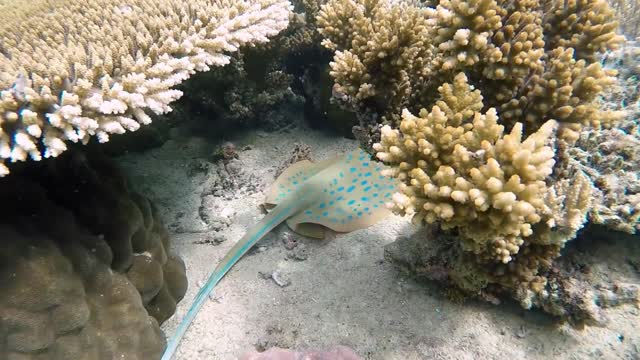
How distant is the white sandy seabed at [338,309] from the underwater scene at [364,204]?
0.02 m

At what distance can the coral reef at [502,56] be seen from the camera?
2.79 metres

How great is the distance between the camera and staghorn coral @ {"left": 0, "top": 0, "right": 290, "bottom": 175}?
7.57 ft

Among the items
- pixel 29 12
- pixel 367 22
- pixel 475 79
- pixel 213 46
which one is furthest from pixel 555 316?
pixel 29 12

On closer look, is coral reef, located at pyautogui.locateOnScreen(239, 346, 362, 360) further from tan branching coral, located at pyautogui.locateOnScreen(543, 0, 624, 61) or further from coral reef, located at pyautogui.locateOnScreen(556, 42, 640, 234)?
tan branching coral, located at pyautogui.locateOnScreen(543, 0, 624, 61)

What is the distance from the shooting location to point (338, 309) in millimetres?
3492

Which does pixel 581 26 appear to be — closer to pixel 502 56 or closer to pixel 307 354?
pixel 502 56

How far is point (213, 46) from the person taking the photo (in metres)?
3.21

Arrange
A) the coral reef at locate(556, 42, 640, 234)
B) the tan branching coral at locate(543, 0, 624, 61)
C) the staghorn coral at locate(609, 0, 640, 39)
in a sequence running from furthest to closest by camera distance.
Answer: the staghorn coral at locate(609, 0, 640, 39) → the coral reef at locate(556, 42, 640, 234) → the tan branching coral at locate(543, 0, 624, 61)

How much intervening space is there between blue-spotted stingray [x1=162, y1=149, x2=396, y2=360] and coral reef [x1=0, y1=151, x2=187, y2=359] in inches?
34.7

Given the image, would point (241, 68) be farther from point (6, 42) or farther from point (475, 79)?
point (475, 79)

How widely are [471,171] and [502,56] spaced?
1.14m

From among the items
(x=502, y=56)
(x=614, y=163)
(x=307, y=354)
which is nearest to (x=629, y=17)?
(x=614, y=163)

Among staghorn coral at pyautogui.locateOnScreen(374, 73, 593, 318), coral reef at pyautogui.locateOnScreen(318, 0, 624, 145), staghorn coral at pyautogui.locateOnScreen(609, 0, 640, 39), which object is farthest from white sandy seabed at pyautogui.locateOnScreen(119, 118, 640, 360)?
staghorn coral at pyautogui.locateOnScreen(609, 0, 640, 39)

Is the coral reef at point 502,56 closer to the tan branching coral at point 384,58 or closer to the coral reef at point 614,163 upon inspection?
the tan branching coral at point 384,58
